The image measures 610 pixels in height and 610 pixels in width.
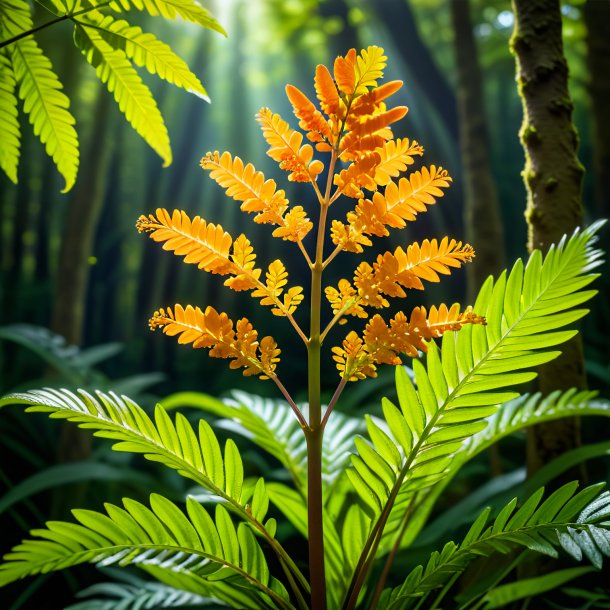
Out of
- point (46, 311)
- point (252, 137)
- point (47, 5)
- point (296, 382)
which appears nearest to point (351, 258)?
point (296, 382)

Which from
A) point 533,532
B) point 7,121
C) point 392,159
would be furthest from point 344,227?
point 7,121

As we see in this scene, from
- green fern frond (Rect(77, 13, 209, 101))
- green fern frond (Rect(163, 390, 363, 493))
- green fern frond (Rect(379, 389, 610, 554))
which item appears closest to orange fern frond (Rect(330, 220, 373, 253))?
green fern frond (Rect(77, 13, 209, 101))

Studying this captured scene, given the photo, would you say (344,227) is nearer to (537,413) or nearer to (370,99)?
(370,99)

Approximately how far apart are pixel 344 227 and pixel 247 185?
0.15 metres

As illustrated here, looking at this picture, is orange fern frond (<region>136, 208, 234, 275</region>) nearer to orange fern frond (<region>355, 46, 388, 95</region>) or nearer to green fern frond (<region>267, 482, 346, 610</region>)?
orange fern frond (<region>355, 46, 388, 95</region>)

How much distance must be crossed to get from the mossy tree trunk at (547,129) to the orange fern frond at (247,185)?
582 mm

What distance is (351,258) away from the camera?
447cm

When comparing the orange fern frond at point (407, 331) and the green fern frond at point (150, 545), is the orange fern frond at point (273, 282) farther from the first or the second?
the green fern frond at point (150, 545)

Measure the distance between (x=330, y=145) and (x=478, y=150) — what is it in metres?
1.72

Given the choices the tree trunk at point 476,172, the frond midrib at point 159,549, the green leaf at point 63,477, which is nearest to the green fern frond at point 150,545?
the frond midrib at point 159,549

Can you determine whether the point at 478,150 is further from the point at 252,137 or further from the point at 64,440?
the point at 252,137

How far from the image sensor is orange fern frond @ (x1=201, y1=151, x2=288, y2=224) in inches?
29.5

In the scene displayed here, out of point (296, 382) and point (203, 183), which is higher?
point (203, 183)

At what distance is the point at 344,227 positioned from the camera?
31.2 inches
